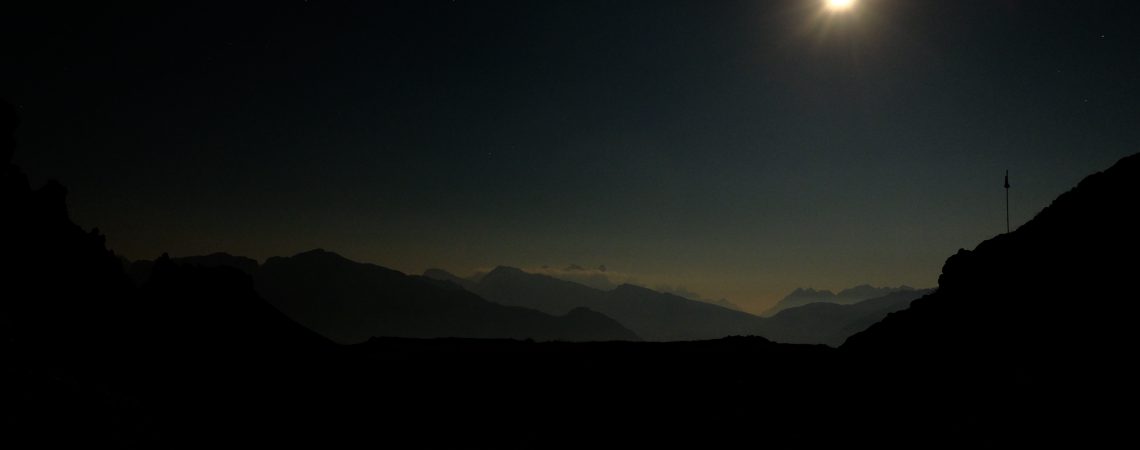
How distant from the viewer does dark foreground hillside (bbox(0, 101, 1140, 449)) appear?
18016mm

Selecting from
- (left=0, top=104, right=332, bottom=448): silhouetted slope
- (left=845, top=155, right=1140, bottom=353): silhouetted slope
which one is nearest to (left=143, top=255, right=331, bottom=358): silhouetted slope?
(left=0, top=104, right=332, bottom=448): silhouetted slope

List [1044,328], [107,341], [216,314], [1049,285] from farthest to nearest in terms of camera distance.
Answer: [216,314] < [107,341] < [1049,285] < [1044,328]

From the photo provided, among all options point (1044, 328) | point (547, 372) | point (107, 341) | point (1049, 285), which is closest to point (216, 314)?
point (107, 341)

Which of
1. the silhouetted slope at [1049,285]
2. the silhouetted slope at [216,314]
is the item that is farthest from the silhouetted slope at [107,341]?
the silhouetted slope at [1049,285]

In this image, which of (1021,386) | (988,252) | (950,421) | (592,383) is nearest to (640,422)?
(592,383)

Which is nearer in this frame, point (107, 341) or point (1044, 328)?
point (1044, 328)

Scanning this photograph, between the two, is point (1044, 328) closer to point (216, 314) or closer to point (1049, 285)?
point (1049, 285)

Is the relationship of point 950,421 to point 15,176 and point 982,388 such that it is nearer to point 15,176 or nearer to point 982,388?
point 982,388

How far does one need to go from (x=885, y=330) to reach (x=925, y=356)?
→ 568cm

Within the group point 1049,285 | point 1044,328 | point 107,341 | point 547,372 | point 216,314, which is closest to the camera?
point 1044,328

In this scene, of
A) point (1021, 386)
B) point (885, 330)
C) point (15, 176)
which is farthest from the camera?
point (15, 176)

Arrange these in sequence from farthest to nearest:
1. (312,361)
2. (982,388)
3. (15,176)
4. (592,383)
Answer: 1. (15,176)
2. (312,361)
3. (592,383)
4. (982,388)

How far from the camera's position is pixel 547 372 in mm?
38562

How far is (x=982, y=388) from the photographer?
19.4 meters
